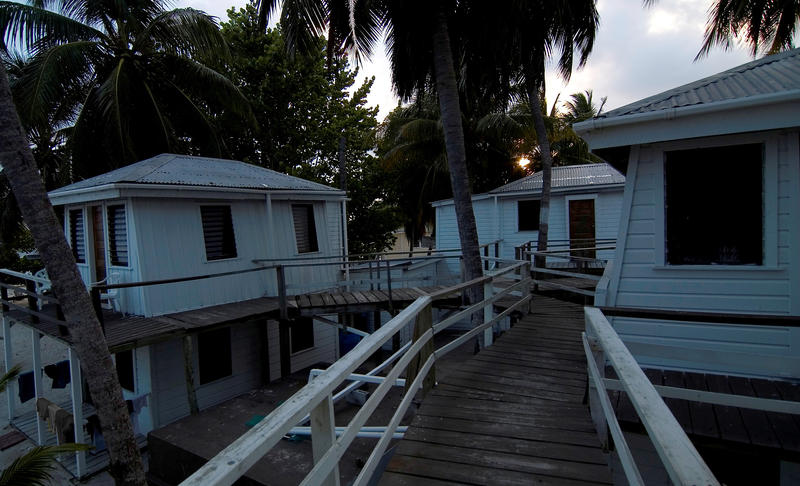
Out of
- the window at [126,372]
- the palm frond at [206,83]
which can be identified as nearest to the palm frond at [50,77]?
the palm frond at [206,83]

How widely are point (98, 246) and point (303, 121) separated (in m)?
12.8

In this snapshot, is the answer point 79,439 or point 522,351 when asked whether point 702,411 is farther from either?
point 79,439

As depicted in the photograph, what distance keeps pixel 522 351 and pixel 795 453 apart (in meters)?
2.92

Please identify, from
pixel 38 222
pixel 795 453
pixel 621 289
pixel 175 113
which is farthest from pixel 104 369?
pixel 175 113

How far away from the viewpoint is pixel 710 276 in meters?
5.20

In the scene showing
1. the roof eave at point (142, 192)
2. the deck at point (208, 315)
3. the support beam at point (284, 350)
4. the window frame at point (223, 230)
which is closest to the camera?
the deck at point (208, 315)

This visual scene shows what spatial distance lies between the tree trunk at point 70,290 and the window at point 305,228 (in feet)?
24.2

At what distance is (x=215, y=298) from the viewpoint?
10.5 m

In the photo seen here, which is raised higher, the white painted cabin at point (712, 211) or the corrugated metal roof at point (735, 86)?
the corrugated metal roof at point (735, 86)

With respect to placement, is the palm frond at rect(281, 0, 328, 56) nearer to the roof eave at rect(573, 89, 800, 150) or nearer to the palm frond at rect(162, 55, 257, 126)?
the roof eave at rect(573, 89, 800, 150)

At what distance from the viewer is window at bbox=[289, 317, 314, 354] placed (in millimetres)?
13133

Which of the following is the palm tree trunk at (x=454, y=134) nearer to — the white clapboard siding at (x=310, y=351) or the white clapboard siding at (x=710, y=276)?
the white clapboard siding at (x=710, y=276)

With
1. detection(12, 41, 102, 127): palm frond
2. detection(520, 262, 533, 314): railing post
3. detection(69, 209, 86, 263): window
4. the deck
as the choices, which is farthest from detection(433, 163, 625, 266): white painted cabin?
detection(12, 41, 102, 127): palm frond

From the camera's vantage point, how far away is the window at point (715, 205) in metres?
5.01
